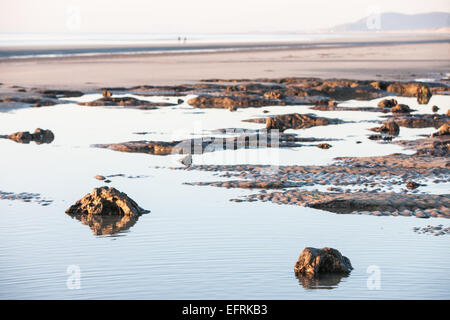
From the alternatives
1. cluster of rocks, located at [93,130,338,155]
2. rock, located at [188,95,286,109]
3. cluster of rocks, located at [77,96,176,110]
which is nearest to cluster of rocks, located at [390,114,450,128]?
cluster of rocks, located at [93,130,338,155]

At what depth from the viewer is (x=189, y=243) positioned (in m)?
11.4

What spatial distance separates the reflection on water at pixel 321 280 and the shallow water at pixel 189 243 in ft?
0.11

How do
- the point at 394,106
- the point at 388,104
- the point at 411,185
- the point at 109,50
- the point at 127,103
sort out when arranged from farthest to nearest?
the point at 109,50, the point at 127,103, the point at 388,104, the point at 394,106, the point at 411,185

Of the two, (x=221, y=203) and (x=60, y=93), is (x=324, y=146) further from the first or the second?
(x=60, y=93)

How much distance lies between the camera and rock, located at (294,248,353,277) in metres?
9.95

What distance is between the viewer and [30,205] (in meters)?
14.1

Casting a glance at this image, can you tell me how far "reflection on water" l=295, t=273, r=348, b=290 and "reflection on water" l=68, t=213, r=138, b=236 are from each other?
11.9 ft

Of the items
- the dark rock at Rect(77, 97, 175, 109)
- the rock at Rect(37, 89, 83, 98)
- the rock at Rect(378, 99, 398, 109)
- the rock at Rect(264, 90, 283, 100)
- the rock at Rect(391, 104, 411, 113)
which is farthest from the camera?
the rock at Rect(37, 89, 83, 98)

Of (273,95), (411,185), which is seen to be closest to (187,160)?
(411,185)

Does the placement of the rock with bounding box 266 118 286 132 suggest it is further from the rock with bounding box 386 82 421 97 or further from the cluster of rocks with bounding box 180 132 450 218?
the rock with bounding box 386 82 421 97

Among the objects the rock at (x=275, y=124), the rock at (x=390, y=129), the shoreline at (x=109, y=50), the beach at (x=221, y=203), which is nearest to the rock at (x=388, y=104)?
the beach at (x=221, y=203)

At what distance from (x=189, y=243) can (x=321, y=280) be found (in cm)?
232
